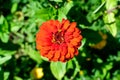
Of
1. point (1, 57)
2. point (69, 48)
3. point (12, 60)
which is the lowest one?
point (12, 60)

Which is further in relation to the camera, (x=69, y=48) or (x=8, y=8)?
(x=8, y=8)

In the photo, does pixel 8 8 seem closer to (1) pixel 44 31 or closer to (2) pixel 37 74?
(2) pixel 37 74

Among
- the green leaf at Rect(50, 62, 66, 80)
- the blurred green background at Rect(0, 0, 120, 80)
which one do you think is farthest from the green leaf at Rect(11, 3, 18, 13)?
the green leaf at Rect(50, 62, 66, 80)

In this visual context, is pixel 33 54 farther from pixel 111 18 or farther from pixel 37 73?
pixel 111 18

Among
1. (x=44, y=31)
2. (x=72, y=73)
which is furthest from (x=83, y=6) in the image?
(x=44, y=31)

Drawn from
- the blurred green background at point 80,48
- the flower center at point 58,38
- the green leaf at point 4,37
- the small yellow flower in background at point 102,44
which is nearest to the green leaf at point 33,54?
the blurred green background at point 80,48

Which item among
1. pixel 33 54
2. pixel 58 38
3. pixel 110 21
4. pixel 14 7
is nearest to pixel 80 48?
pixel 110 21

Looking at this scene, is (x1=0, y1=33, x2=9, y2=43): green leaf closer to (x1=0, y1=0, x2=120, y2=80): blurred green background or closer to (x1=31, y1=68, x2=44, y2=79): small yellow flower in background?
(x1=0, y1=0, x2=120, y2=80): blurred green background
